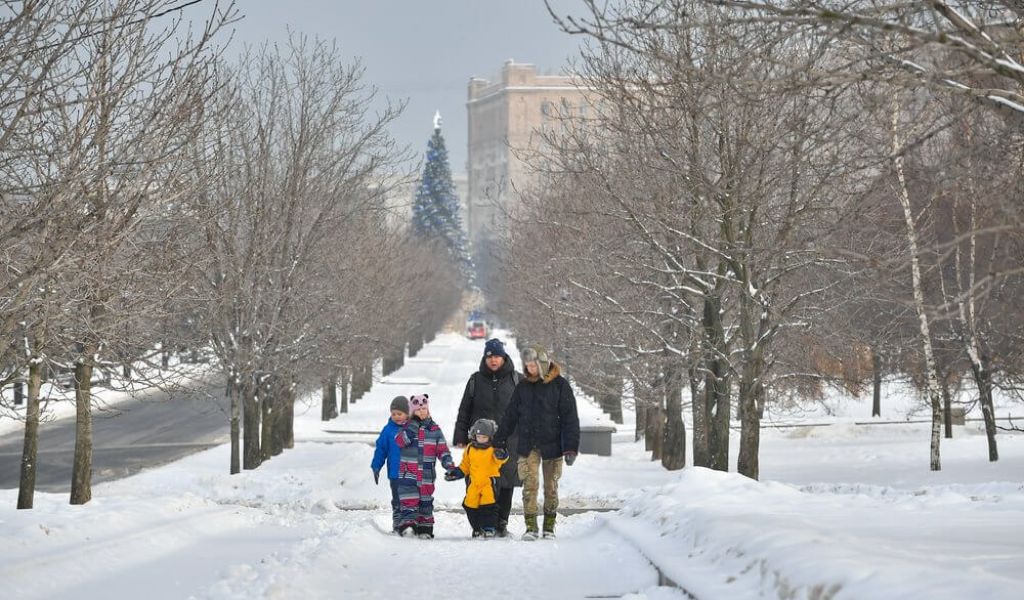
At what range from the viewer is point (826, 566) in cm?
681

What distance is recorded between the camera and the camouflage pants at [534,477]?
41.2 ft

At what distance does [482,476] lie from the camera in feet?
41.8

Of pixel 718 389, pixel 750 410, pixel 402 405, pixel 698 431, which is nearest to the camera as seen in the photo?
pixel 402 405

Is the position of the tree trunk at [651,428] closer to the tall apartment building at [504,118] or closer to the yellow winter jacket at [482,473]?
the yellow winter jacket at [482,473]

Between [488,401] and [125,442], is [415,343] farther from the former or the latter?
[488,401]

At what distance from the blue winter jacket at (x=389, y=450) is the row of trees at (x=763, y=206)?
4.15m

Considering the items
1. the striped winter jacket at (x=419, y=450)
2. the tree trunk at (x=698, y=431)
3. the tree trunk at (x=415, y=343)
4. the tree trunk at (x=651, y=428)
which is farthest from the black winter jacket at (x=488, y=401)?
the tree trunk at (x=415, y=343)

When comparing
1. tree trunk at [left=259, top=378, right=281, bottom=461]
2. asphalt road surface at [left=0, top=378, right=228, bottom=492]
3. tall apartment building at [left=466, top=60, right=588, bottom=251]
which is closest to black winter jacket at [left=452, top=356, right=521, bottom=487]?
asphalt road surface at [left=0, top=378, right=228, bottom=492]

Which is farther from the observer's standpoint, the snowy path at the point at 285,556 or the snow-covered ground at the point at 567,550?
the snowy path at the point at 285,556

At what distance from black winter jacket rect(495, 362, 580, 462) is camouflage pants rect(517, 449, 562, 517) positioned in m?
0.10

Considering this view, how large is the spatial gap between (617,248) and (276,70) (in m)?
9.35

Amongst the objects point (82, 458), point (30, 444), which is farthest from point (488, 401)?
point (30, 444)

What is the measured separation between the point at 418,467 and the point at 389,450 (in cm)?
39

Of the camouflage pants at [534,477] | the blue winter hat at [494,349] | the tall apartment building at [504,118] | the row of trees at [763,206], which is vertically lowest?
the camouflage pants at [534,477]
